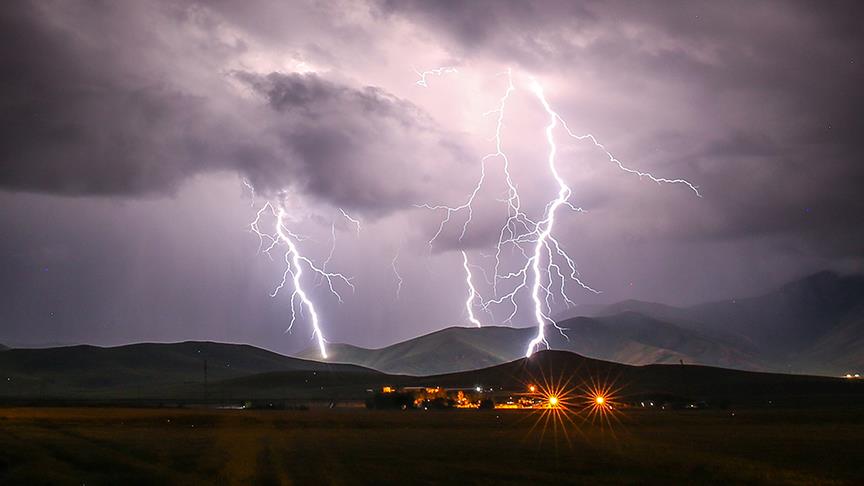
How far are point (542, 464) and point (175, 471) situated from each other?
41.3ft

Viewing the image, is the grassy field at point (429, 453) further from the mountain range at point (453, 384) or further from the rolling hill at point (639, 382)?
the mountain range at point (453, 384)

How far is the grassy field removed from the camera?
88.0 feet

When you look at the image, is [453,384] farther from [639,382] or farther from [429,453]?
[429,453]

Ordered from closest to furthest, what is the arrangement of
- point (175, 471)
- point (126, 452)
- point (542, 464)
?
point (175, 471)
point (542, 464)
point (126, 452)

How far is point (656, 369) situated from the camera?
15312cm

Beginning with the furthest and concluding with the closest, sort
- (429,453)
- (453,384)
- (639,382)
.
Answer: (453,384) → (639,382) → (429,453)

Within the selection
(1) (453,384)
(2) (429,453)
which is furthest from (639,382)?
(2) (429,453)

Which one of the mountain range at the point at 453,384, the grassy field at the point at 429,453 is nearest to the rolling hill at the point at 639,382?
the mountain range at the point at 453,384

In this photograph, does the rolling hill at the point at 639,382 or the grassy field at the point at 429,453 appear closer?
the grassy field at the point at 429,453

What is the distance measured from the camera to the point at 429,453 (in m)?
35.6

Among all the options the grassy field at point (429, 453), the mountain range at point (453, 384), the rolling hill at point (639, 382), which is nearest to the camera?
the grassy field at point (429, 453)

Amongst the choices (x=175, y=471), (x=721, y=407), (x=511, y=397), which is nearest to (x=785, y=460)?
(x=175, y=471)

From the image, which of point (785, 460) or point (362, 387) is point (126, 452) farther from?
point (362, 387)

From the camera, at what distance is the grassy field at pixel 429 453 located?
26.8 meters
